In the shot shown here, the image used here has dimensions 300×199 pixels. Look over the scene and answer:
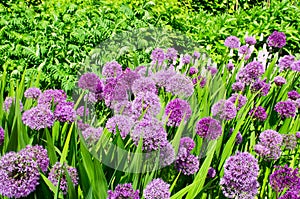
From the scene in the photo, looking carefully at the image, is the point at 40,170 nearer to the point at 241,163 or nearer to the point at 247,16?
the point at 241,163

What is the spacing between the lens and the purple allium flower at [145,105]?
5.83ft

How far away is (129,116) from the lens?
180 cm

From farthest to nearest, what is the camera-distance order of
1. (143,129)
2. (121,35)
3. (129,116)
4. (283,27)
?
(283,27), (121,35), (129,116), (143,129)

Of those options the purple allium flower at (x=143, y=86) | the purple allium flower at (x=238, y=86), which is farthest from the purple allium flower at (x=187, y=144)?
the purple allium flower at (x=238, y=86)

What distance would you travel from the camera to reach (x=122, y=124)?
1.68 meters

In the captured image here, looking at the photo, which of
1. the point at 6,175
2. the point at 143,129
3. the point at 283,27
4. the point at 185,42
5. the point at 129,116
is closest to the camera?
the point at 6,175

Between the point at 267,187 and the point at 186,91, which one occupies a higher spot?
the point at 186,91

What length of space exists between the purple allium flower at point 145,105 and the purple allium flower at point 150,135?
173 mm

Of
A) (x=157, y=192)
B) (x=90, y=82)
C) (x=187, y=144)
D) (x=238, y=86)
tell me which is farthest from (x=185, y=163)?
(x=238, y=86)

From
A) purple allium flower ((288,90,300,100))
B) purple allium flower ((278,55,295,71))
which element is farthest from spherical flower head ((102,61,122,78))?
purple allium flower ((278,55,295,71))

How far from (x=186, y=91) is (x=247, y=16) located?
3.33 m

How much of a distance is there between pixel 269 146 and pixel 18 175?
1.17 metres

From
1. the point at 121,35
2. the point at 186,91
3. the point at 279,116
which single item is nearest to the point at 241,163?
the point at 186,91

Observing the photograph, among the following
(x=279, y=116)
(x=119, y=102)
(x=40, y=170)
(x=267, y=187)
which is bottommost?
(x=267, y=187)
